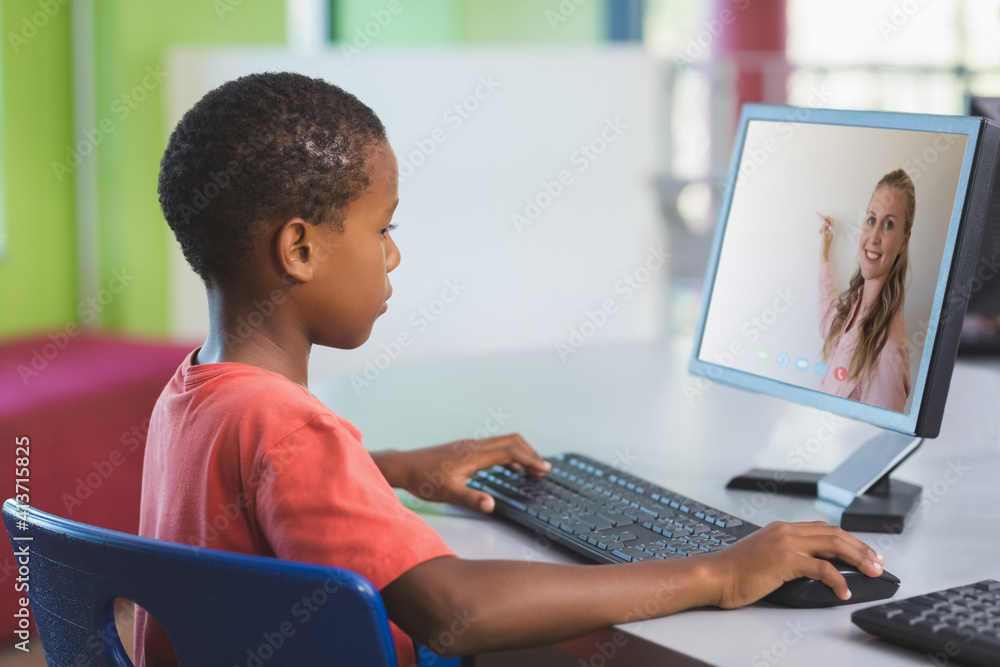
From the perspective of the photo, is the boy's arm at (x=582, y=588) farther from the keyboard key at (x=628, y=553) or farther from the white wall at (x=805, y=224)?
the white wall at (x=805, y=224)

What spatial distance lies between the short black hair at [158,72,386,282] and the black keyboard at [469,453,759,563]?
0.33 metres

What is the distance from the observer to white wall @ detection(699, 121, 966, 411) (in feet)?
3.10

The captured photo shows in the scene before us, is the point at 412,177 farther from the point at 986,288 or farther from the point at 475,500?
the point at 475,500

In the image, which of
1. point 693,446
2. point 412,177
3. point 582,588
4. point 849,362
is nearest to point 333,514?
point 582,588

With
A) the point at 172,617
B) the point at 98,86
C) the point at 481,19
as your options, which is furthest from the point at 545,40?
the point at 172,617

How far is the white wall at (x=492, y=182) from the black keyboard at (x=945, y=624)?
2.68 metres

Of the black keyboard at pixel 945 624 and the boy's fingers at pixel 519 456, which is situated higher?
the black keyboard at pixel 945 624

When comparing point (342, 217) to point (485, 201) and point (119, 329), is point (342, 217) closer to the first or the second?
point (485, 201)

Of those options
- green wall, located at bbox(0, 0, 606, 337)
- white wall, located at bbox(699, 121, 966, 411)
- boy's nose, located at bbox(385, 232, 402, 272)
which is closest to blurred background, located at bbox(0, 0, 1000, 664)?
green wall, located at bbox(0, 0, 606, 337)

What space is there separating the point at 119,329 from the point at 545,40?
9.14 ft

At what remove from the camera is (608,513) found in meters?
0.95

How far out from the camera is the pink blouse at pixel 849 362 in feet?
3.14

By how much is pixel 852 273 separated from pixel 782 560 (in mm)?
346

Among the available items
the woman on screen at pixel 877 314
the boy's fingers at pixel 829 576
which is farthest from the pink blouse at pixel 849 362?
the boy's fingers at pixel 829 576
